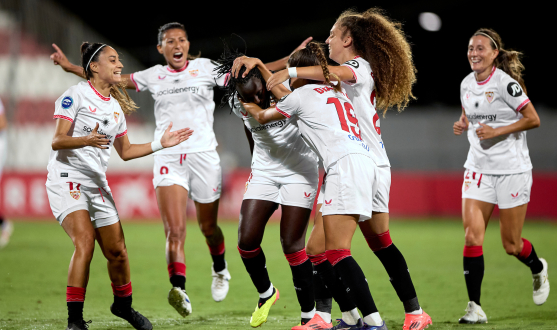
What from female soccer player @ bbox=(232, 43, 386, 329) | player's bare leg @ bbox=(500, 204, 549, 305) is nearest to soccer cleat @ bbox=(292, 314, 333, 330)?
female soccer player @ bbox=(232, 43, 386, 329)

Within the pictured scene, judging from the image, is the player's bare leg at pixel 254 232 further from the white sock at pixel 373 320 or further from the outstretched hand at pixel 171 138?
the white sock at pixel 373 320

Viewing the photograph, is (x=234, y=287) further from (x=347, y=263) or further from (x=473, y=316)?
(x=347, y=263)

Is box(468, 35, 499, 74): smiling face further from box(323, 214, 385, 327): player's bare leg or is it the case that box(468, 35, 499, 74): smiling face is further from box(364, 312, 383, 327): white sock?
box(364, 312, 383, 327): white sock

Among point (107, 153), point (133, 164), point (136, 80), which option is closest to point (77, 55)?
point (133, 164)

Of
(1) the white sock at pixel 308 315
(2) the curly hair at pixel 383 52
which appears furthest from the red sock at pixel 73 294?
(2) the curly hair at pixel 383 52

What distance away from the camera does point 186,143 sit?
6250 mm

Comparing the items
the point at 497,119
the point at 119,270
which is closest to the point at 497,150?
Result: the point at 497,119

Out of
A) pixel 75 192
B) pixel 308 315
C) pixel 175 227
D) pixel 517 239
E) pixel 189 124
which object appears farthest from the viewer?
pixel 189 124

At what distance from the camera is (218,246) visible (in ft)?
21.4

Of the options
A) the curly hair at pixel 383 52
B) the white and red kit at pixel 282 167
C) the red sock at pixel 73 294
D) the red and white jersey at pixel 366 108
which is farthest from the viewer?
the white and red kit at pixel 282 167

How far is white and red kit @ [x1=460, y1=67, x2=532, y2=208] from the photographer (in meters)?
5.72

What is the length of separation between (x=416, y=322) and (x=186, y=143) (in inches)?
122

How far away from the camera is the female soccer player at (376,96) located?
15.2 feet

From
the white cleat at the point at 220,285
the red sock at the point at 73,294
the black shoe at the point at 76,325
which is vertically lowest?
the white cleat at the point at 220,285
